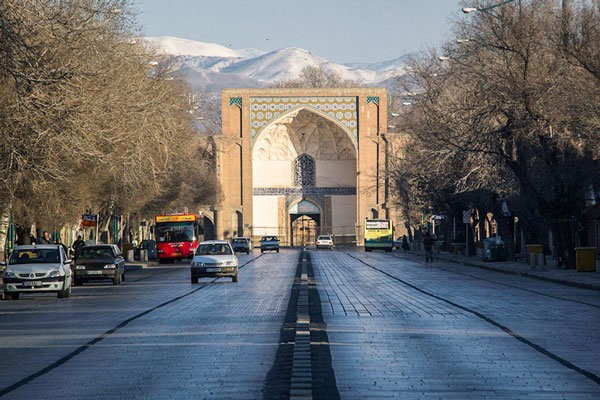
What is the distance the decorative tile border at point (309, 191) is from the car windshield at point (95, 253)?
55.3m

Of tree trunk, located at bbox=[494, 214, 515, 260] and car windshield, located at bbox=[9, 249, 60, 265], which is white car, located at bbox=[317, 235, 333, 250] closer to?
tree trunk, located at bbox=[494, 214, 515, 260]

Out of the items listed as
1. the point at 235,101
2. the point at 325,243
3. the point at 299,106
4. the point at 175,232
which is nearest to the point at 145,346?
the point at 175,232

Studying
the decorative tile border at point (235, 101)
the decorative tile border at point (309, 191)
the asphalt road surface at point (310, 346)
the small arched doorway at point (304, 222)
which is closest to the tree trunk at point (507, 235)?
the asphalt road surface at point (310, 346)

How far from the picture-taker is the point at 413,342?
38.5 feet

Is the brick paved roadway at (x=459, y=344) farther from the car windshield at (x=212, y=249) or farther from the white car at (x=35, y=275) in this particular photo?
the car windshield at (x=212, y=249)

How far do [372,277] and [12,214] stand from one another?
41.2 ft

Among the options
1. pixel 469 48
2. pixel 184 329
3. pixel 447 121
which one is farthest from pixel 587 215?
pixel 184 329

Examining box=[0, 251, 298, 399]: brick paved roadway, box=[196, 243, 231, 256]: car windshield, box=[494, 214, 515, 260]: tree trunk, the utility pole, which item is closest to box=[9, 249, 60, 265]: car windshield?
box=[0, 251, 298, 399]: brick paved roadway

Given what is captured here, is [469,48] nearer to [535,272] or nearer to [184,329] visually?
[535,272]

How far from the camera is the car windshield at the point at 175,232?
51469 mm

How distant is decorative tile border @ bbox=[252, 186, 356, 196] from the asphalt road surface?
63.6m

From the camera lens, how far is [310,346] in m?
11.3

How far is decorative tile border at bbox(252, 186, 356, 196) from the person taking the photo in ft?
281

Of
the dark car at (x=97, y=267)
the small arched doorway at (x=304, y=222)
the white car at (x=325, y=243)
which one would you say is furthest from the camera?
the small arched doorway at (x=304, y=222)
